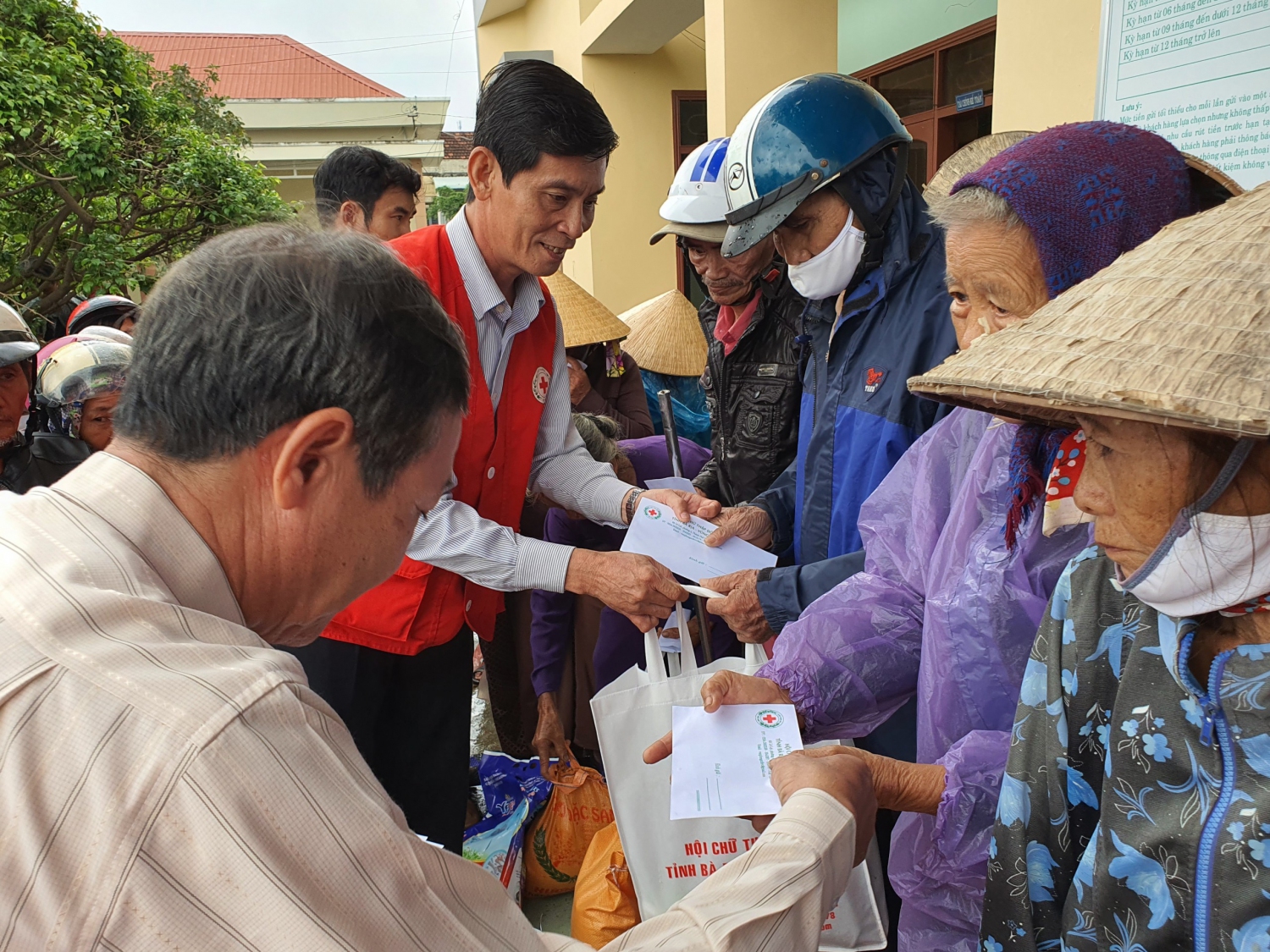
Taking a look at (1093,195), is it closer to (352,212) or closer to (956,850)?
(956,850)

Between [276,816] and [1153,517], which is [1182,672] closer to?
[1153,517]

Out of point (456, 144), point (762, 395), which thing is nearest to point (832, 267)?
point (762, 395)

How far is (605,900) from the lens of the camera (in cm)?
232

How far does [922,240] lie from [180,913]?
2.06m

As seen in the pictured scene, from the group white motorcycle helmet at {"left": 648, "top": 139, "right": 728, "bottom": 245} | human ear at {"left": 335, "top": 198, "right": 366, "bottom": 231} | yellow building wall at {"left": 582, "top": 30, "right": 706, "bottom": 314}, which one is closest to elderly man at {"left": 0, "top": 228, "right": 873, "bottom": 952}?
white motorcycle helmet at {"left": 648, "top": 139, "right": 728, "bottom": 245}

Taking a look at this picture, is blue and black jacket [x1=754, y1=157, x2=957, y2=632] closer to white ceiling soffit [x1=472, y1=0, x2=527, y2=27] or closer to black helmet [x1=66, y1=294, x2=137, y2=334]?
black helmet [x1=66, y1=294, x2=137, y2=334]

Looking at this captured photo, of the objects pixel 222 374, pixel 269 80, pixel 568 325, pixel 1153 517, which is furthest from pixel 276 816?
pixel 269 80

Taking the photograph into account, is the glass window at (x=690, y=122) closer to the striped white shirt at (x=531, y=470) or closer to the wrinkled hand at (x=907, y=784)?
the striped white shirt at (x=531, y=470)

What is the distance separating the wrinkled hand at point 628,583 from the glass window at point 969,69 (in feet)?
12.8

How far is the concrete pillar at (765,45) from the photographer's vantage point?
554cm

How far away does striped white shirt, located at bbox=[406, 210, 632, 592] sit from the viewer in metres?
2.25

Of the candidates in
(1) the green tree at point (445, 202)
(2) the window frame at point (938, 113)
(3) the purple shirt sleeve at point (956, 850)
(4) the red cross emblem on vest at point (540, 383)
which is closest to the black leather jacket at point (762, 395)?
(4) the red cross emblem on vest at point (540, 383)

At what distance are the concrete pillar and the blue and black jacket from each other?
3.78m

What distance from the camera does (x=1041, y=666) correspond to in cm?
124
